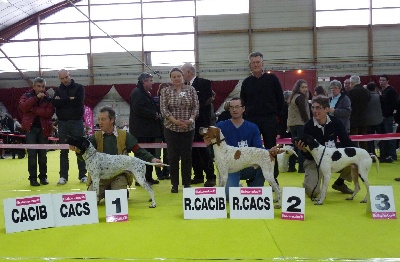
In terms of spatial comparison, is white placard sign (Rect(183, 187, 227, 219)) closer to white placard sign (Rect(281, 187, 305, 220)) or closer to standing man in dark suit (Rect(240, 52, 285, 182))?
white placard sign (Rect(281, 187, 305, 220))

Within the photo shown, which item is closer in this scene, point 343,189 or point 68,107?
point 343,189

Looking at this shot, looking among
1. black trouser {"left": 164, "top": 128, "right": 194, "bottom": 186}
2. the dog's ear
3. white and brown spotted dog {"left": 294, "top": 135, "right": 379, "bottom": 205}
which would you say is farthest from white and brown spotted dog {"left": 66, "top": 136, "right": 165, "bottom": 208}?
white and brown spotted dog {"left": 294, "top": 135, "right": 379, "bottom": 205}

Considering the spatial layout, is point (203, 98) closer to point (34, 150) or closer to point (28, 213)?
point (34, 150)

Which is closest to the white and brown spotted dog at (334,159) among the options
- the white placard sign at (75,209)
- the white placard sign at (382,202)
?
the white placard sign at (382,202)

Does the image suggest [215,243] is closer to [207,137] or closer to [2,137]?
[207,137]

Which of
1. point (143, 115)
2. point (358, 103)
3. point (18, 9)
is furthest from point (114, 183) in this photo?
point (18, 9)

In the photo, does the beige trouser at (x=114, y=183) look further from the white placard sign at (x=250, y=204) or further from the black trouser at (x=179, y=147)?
the white placard sign at (x=250, y=204)

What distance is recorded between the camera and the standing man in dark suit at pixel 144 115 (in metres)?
5.08

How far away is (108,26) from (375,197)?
15.4 metres

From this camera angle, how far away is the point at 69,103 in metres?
5.23

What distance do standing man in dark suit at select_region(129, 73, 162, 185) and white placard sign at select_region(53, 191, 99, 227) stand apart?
201 centimetres

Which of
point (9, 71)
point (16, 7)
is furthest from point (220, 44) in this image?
point (9, 71)

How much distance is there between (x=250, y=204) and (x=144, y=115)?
2341mm

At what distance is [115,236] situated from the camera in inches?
106
